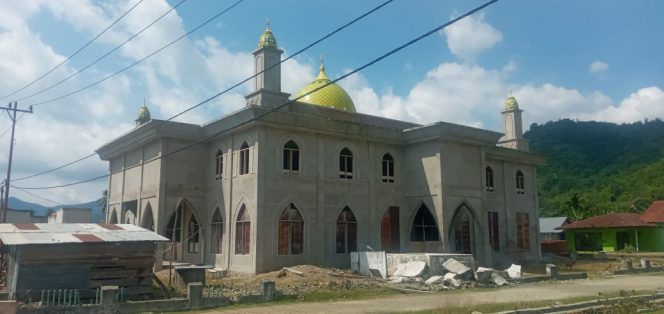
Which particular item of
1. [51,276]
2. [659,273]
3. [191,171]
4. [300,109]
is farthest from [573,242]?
[51,276]

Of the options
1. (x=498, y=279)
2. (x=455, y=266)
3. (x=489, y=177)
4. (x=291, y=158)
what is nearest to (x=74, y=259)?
(x=291, y=158)

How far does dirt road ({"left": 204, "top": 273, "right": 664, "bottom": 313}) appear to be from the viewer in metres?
15.2

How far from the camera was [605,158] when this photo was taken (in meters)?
82.2

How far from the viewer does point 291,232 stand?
24.3m

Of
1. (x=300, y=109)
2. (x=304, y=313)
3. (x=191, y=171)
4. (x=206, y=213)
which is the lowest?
(x=304, y=313)

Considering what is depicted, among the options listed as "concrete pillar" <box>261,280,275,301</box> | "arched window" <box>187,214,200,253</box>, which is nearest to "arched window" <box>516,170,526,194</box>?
"arched window" <box>187,214,200,253</box>

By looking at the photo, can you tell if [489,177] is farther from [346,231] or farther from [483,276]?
[483,276]

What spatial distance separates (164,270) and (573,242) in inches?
1629

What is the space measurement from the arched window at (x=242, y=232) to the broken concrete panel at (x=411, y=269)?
20.8 feet

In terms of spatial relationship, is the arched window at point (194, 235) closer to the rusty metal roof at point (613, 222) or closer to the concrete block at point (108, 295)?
the concrete block at point (108, 295)

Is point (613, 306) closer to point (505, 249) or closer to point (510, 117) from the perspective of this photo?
point (505, 249)

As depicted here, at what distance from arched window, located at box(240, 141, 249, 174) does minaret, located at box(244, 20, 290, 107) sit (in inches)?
75.4

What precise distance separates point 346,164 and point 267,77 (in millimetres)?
5479

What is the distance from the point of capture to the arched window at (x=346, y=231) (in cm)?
2600
